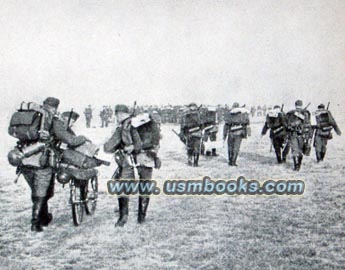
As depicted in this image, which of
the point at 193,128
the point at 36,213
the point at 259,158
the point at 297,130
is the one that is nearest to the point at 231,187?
the point at 297,130

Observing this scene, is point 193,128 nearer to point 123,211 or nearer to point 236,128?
point 236,128

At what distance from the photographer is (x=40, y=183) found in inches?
235

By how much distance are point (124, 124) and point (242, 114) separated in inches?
268

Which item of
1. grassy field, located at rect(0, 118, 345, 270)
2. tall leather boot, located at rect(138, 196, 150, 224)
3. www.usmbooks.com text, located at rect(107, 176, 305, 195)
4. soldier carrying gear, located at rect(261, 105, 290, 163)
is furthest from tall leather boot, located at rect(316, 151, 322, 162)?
tall leather boot, located at rect(138, 196, 150, 224)

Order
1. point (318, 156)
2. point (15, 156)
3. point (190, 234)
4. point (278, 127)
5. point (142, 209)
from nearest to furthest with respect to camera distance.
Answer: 1. point (15, 156)
2. point (190, 234)
3. point (142, 209)
4. point (278, 127)
5. point (318, 156)

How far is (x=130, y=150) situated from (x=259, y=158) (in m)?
8.79

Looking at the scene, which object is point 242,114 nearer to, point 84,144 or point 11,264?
point 84,144

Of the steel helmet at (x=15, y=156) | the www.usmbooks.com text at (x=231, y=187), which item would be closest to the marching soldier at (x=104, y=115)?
the www.usmbooks.com text at (x=231, y=187)

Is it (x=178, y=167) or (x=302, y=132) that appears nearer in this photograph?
(x=302, y=132)

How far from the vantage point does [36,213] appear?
600 cm

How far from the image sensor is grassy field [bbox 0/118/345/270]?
4.86 metres

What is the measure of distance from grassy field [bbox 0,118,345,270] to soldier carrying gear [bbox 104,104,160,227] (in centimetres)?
42

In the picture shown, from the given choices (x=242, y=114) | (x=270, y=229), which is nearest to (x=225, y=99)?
(x=242, y=114)

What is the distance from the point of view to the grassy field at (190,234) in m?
4.86
